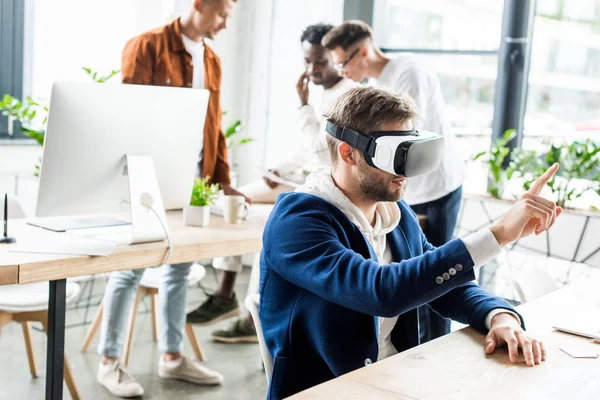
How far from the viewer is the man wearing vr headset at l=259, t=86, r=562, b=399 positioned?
1.54 metres

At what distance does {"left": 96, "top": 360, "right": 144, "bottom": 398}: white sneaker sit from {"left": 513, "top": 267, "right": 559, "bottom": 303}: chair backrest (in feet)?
5.21

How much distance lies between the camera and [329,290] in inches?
62.0

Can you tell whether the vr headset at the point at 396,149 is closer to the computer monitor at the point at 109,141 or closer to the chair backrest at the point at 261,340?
the chair backrest at the point at 261,340

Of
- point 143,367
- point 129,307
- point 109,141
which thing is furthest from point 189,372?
point 109,141

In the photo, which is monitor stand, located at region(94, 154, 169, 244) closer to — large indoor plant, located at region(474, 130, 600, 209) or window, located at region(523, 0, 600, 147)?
large indoor plant, located at region(474, 130, 600, 209)

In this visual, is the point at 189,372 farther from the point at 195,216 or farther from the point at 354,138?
the point at 354,138

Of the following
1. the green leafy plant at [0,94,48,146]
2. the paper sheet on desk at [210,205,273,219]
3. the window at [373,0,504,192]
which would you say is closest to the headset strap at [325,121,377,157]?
the paper sheet on desk at [210,205,273,219]

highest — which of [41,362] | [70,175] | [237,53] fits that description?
[237,53]

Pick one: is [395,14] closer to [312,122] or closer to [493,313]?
[312,122]

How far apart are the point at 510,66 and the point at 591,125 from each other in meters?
0.57

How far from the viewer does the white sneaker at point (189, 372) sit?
3.25 m

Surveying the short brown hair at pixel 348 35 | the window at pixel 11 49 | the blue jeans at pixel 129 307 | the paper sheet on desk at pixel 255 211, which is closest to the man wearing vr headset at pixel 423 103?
the short brown hair at pixel 348 35

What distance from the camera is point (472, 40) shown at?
479cm

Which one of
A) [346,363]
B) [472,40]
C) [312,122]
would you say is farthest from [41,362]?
[472,40]
